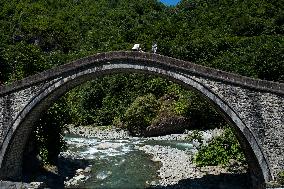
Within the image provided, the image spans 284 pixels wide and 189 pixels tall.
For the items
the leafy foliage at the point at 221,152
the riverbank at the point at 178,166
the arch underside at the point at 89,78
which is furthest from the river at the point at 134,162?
the arch underside at the point at 89,78

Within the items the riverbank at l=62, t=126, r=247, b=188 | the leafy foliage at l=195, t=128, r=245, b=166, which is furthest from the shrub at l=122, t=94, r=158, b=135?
the leafy foliage at l=195, t=128, r=245, b=166

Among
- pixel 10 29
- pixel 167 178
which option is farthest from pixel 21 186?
pixel 10 29

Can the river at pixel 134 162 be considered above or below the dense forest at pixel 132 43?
below

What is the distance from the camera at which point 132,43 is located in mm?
67250

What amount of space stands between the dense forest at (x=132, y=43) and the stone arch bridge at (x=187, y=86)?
274cm

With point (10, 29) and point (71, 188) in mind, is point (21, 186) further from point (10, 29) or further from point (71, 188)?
point (10, 29)

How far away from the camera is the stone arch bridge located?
1612 cm

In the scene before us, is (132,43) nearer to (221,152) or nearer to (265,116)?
(221,152)

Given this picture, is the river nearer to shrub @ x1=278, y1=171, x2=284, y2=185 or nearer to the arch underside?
the arch underside

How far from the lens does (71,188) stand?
20.6 m

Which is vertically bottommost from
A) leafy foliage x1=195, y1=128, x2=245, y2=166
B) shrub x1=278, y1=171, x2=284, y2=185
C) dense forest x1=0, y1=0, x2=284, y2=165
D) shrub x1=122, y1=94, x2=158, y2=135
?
shrub x1=278, y1=171, x2=284, y2=185

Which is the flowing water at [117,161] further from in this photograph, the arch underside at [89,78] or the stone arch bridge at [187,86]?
the stone arch bridge at [187,86]

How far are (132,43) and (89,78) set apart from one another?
4858cm

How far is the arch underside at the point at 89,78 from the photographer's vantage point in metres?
16.5
